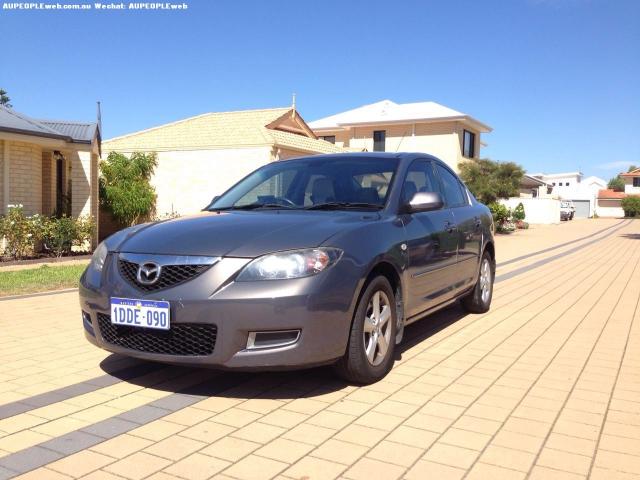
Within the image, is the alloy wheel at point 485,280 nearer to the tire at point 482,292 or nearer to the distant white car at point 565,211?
the tire at point 482,292

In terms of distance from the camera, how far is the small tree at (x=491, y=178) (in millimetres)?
30391

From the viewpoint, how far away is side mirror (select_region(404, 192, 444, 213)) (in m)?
4.75

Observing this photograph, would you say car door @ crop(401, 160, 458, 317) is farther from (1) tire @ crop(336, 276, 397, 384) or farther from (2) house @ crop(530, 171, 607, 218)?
(2) house @ crop(530, 171, 607, 218)

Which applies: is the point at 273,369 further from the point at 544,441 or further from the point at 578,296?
the point at 578,296

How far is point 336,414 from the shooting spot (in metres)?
3.73

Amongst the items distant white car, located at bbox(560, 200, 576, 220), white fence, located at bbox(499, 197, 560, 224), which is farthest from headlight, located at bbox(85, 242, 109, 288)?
distant white car, located at bbox(560, 200, 576, 220)

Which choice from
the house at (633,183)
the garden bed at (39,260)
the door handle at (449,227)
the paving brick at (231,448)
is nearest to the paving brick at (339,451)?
the paving brick at (231,448)

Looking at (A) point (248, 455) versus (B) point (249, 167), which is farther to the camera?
(B) point (249, 167)

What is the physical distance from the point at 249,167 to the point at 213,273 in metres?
17.0

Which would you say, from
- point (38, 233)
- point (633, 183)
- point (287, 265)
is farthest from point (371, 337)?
point (633, 183)

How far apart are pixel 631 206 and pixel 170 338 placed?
237ft

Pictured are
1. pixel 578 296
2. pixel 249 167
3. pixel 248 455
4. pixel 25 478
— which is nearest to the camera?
pixel 25 478

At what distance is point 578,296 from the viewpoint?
890 centimetres

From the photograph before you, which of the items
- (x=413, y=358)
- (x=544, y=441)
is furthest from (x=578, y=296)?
(x=544, y=441)
